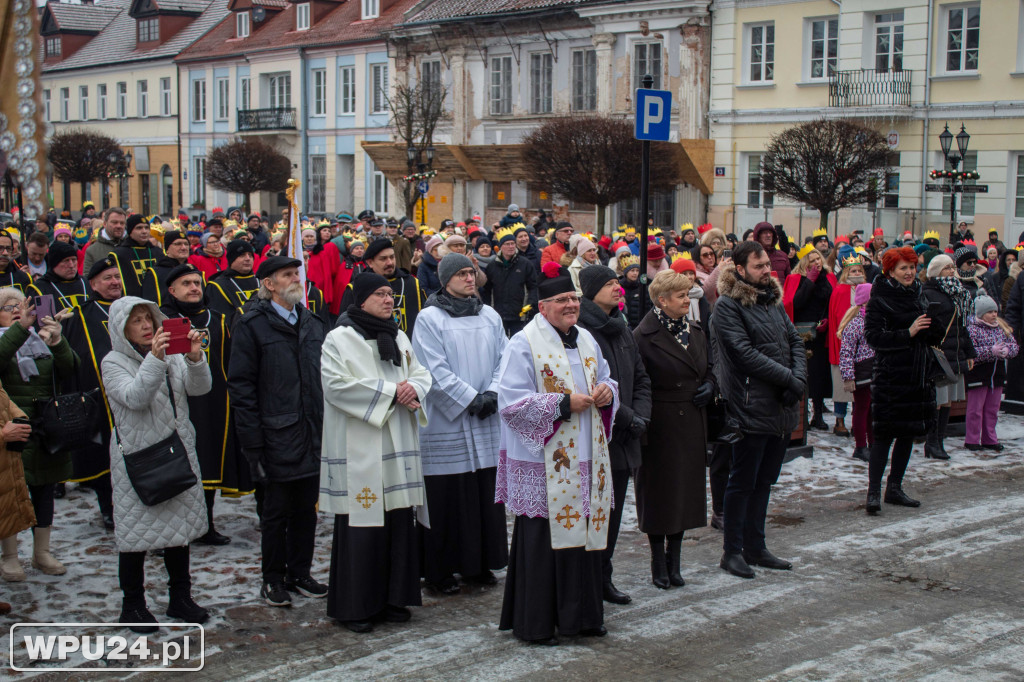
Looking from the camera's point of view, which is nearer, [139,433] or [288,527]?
[139,433]

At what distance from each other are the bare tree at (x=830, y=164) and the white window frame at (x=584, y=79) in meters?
10.8

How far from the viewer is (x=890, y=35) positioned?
26969 millimetres

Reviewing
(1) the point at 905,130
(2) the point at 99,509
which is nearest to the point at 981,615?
(2) the point at 99,509

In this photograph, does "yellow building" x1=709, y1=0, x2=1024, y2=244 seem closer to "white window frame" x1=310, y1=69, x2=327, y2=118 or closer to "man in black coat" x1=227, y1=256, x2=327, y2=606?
"white window frame" x1=310, y1=69, x2=327, y2=118

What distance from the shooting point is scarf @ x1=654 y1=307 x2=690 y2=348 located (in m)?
6.63

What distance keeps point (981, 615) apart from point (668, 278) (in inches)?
103

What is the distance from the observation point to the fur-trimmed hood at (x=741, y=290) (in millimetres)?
6859

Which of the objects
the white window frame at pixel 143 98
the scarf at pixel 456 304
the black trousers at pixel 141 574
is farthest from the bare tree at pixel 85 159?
the black trousers at pixel 141 574

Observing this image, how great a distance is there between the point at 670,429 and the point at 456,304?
59.4 inches

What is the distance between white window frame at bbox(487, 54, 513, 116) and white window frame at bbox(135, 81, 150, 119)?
21.6m

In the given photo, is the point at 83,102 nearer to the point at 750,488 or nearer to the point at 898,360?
the point at 898,360

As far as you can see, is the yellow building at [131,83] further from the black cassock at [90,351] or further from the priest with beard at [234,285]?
the black cassock at [90,351]

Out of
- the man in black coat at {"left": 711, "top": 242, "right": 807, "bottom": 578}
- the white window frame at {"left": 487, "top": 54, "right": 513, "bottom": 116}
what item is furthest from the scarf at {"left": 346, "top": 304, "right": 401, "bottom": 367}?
the white window frame at {"left": 487, "top": 54, "right": 513, "bottom": 116}

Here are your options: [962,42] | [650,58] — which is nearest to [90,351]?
[962,42]
